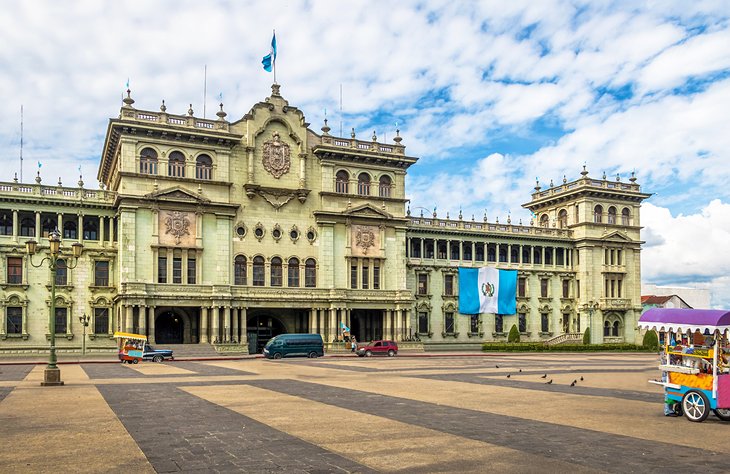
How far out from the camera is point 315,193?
67.3 meters

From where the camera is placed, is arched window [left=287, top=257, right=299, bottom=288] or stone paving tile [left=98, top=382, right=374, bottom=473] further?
arched window [left=287, top=257, right=299, bottom=288]

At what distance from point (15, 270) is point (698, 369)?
55.2 meters

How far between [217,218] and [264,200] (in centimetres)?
481

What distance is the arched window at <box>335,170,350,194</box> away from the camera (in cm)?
6853

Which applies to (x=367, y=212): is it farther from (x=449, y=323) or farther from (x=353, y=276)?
(x=449, y=323)

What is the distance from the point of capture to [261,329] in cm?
6638

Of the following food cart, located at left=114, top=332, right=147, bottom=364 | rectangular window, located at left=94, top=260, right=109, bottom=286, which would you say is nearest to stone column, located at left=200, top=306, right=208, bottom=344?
rectangular window, located at left=94, top=260, right=109, bottom=286

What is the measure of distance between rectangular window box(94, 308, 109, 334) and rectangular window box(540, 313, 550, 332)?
46939mm

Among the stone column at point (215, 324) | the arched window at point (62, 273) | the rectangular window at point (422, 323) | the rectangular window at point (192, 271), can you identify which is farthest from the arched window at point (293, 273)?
the arched window at point (62, 273)

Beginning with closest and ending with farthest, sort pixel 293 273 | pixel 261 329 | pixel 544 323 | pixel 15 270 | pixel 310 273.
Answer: pixel 15 270
pixel 293 273
pixel 261 329
pixel 310 273
pixel 544 323

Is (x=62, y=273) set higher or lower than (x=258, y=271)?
lower

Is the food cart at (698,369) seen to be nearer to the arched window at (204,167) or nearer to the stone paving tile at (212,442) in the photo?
the stone paving tile at (212,442)

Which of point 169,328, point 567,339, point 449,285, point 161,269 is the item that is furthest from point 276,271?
point 567,339

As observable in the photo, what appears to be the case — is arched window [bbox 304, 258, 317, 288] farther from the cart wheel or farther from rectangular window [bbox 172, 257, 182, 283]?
the cart wheel
